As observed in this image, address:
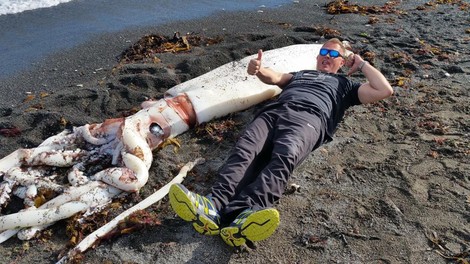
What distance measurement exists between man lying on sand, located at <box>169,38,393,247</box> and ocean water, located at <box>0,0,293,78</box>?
14.1 ft

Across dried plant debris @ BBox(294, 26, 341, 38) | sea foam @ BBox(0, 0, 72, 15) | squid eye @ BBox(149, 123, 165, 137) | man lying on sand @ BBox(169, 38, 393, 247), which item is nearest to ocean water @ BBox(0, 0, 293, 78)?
sea foam @ BBox(0, 0, 72, 15)

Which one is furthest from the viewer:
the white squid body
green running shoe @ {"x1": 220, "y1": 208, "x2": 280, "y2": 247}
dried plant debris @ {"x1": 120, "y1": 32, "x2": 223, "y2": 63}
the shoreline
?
dried plant debris @ {"x1": 120, "y1": 32, "x2": 223, "y2": 63}

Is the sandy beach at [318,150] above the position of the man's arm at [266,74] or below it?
below

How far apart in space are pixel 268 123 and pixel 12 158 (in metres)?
2.47

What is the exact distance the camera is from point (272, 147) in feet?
14.4

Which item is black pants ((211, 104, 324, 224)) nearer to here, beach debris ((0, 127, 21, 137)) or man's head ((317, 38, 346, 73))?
man's head ((317, 38, 346, 73))

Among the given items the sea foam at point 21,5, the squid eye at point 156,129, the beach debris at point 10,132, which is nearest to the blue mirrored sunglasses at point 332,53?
the squid eye at point 156,129

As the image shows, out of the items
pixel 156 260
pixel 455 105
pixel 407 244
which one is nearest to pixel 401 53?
pixel 455 105

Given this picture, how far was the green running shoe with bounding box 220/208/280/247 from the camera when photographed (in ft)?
10.7

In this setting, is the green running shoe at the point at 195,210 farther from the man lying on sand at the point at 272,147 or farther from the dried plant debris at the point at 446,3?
the dried plant debris at the point at 446,3

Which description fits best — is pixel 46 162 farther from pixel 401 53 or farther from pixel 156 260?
pixel 401 53

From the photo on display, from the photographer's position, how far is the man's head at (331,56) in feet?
16.7

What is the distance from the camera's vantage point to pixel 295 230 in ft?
12.5

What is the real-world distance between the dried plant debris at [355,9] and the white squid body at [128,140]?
371 centimetres
